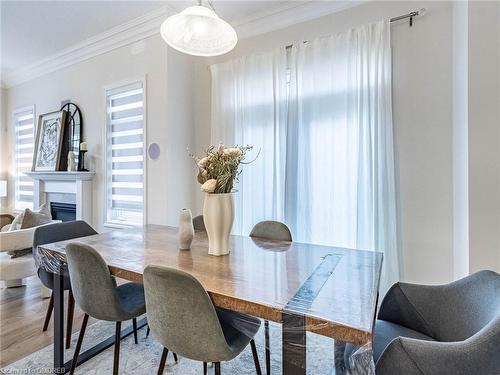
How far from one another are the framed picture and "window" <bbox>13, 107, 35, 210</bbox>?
49 cm

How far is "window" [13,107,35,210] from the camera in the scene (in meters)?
4.92

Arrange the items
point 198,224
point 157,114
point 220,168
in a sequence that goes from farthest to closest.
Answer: point 157,114
point 198,224
point 220,168

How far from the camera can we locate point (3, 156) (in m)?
5.28

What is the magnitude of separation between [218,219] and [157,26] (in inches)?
104

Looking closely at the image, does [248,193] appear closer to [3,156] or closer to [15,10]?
[15,10]

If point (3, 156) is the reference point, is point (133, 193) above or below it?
below

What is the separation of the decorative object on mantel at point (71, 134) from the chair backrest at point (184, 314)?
3.63m

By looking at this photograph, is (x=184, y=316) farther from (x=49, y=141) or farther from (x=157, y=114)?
(x=49, y=141)

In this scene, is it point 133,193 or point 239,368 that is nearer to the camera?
point 239,368

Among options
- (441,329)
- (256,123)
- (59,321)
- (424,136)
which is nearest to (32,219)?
(59,321)

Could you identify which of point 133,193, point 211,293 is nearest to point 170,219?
point 133,193

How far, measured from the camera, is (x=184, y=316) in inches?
44.6

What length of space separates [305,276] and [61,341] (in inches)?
63.0

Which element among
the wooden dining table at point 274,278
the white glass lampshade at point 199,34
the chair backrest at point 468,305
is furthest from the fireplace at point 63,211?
the chair backrest at point 468,305
